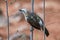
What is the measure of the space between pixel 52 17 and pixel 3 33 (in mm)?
1178

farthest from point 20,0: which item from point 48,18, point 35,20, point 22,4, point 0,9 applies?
point 35,20

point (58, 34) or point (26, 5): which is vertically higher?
point (26, 5)

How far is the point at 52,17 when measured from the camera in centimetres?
454

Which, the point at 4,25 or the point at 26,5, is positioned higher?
the point at 26,5

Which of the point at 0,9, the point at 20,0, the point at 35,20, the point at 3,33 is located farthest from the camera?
the point at 20,0

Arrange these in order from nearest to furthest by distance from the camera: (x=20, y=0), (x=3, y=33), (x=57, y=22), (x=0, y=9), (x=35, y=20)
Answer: (x=35, y=20) → (x=3, y=33) → (x=57, y=22) → (x=0, y=9) → (x=20, y=0)

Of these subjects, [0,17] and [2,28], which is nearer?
[2,28]

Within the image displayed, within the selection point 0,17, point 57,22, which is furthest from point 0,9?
point 57,22

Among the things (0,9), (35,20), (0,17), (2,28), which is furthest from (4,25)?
(35,20)

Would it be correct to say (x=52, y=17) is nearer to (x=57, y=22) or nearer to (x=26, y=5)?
(x=57, y=22)

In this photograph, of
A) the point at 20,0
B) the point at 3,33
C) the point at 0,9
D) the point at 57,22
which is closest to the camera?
the point at 3,33

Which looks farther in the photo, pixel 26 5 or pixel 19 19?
pixel 26 5

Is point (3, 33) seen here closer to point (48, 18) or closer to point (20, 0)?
point (48, 18)

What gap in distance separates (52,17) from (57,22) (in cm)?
25
